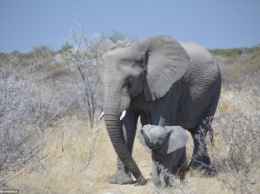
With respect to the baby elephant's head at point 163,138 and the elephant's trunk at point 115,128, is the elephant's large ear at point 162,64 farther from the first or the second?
the elephant's trunk at point 115,128

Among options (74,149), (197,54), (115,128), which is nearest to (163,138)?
(115,128)

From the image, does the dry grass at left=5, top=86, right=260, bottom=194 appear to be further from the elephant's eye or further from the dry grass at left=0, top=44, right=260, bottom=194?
the elephant's eye

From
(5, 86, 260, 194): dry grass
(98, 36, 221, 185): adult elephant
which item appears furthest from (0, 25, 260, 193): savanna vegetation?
(98, 36, 221, 185): adult elephant

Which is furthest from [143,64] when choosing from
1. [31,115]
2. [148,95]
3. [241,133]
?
[31,115]

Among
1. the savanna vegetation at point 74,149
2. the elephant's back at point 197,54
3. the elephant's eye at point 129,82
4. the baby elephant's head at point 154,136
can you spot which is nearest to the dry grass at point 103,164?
the savanna vegetation at point 74,149

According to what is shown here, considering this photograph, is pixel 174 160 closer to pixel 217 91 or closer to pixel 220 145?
pixel 217 91

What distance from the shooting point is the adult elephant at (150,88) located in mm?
5680

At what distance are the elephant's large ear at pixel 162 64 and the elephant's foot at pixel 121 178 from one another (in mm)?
1118

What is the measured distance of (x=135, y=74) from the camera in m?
5.86

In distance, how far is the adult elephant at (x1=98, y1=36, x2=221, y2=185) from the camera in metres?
5.68

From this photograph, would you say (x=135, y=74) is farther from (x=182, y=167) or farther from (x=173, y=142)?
(x=182, y=167)

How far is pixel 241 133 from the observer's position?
219 inches

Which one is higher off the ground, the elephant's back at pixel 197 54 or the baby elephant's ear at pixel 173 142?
the elephant's back at pixel 197 54

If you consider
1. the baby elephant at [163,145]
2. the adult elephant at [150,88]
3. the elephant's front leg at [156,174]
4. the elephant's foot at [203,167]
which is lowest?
the elephant's foot at [203,167]
